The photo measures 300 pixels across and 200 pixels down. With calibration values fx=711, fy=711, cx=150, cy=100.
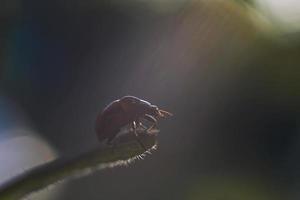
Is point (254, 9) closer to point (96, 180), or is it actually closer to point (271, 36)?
point (271, 36)

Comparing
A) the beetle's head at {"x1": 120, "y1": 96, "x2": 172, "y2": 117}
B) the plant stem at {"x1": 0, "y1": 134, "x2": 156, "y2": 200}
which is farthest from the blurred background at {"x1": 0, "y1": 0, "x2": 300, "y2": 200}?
the plant stem at {"x1": 0, "y1": 134, "x2": 156, "y2": 200}

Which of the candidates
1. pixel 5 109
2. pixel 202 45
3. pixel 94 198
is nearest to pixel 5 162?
pixel 94 198

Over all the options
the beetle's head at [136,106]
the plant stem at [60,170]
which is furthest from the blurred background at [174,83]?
the plant stem at [60,170]

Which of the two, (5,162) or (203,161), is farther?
(203,161)

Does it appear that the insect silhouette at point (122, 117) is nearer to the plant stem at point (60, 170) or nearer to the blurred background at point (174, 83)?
the plant stem at point (60, 170)

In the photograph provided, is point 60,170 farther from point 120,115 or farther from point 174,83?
point 174,83

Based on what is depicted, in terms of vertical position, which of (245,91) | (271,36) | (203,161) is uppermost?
(271,36)

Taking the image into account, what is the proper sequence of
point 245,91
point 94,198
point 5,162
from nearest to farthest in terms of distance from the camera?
point 5,162 → point 94,198 → point 245,91
